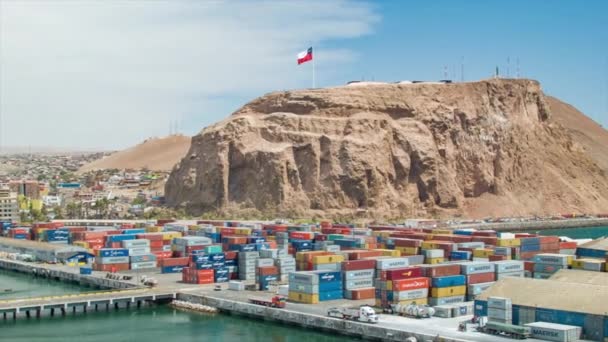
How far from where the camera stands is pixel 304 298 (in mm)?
41094

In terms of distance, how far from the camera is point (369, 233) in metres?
64.5

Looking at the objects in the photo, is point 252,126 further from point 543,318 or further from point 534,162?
point 543,318

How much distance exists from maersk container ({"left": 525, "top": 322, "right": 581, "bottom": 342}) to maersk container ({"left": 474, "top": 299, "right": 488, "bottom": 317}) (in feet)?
9.53

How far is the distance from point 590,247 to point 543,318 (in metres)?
14.5

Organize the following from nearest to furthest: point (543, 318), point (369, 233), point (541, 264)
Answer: point (543, 318) < point (541, 264) < point (369, 233)

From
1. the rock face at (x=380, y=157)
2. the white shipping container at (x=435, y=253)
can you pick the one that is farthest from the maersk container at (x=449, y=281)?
the rock face at (x=380, y=157)

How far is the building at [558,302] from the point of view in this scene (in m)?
31.1

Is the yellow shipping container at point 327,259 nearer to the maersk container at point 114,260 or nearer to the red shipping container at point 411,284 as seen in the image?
the red shipping container at point 411,284

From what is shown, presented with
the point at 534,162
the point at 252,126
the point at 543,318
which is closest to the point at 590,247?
the point at 543,318

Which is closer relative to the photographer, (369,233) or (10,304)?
(10,304)

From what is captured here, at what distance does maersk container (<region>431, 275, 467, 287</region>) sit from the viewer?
38.8 meters

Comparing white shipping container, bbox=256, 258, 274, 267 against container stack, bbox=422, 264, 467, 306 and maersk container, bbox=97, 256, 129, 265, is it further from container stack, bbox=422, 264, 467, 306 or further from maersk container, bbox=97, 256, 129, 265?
maersk container, bbox=97, 256, 129, 265

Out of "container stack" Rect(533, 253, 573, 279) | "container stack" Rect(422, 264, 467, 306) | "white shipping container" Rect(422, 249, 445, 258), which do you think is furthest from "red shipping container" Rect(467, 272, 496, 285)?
"white shipping container" Rect(422, 249, 445, 258)

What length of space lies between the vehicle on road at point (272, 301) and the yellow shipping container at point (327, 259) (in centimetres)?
472
